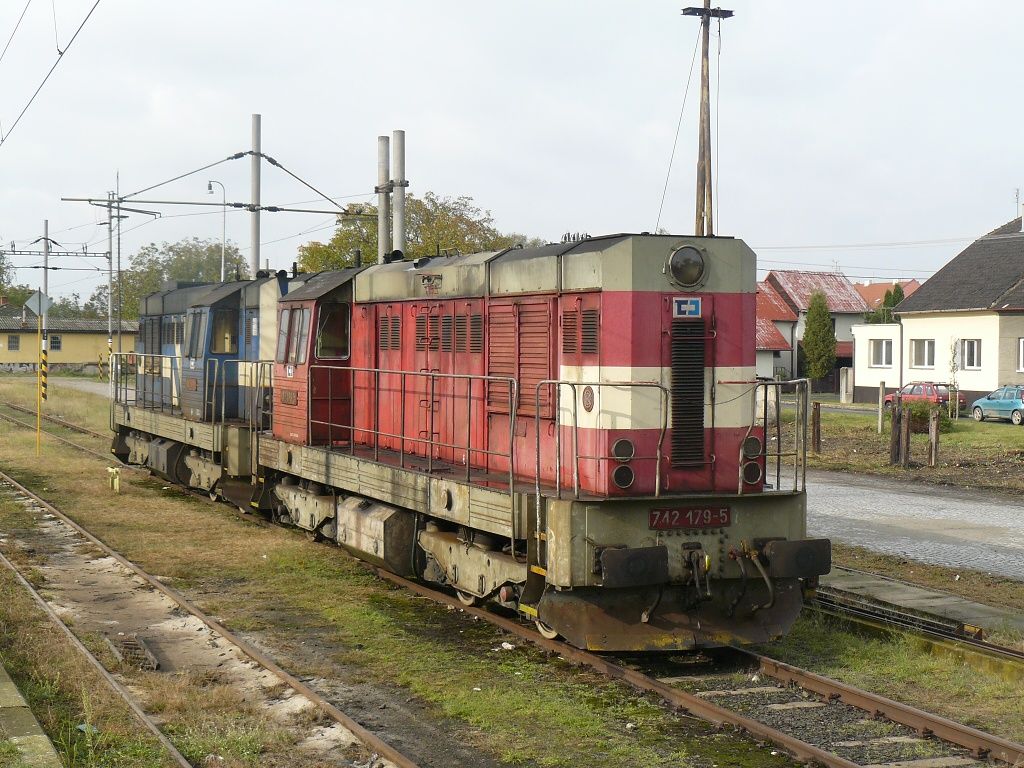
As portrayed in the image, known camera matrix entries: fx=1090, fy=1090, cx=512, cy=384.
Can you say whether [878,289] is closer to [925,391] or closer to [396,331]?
[925,391]

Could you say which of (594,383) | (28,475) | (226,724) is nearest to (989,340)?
(28,475)

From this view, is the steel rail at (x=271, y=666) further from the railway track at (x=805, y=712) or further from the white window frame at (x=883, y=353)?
the white window frame at (x=883, y=353)

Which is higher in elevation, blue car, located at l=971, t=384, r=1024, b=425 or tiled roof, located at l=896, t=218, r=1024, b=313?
tiled roof, located at l=896, t=218, r=1024, b=313

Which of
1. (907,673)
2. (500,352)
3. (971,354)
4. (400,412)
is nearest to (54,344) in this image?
(971,354)

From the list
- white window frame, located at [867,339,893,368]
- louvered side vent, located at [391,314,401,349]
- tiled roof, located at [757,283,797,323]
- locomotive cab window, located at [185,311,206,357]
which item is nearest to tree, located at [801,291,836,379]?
tiled roof, located at [757,283,797,323]

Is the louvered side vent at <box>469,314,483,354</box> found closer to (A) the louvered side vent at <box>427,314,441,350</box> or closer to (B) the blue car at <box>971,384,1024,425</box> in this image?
(A) the louvered side vent at <box>427,314,441,350</box>

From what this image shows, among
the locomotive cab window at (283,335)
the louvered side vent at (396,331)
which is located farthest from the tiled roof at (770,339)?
the louvered side vent at (396,331)

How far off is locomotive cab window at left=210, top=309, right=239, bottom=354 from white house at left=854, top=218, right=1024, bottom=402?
26.8 metres

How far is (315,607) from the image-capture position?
33.0 feet

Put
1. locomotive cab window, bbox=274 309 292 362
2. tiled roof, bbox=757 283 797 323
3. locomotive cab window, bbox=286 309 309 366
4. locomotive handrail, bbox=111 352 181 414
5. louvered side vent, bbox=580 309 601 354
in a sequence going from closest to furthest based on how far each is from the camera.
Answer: louvered side vent, bbox=580 309 601 354 < locomotive cab window, bbox=286 309 309 366 < locomotive cab window, bbox=274 309 292 362 < locomotive handrail, bbox=111 352 181 414 < tiled roof, bbox=757 283 797 323

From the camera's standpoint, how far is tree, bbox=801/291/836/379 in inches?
2064

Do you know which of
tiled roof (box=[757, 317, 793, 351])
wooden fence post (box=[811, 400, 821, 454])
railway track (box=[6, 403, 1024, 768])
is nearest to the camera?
railway track (box=[6, 403, 1024, 768])

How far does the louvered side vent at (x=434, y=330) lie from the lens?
432 inches

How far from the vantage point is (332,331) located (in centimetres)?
1273
